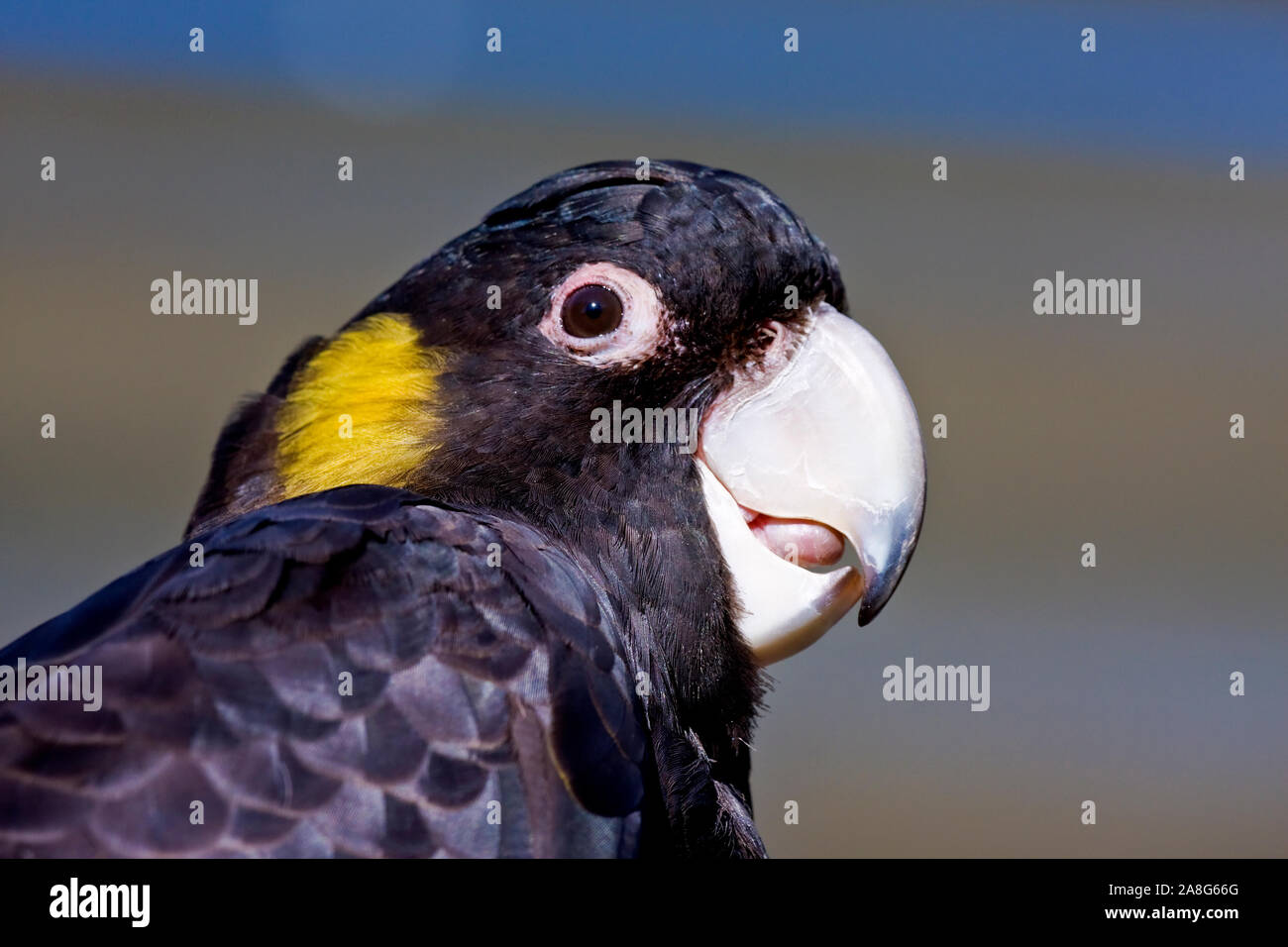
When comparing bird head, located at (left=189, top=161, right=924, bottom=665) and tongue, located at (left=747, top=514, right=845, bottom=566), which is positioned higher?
bird head, located at (left=189, top=161, right=924, bottom=665)

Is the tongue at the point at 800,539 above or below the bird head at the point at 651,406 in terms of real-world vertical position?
below

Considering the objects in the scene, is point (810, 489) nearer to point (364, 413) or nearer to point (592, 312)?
point (592, 312)

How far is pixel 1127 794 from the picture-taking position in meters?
9.52

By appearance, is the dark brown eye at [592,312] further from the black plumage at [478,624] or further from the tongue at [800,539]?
the tongue at [800,539]

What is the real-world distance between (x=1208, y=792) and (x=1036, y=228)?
5.24 m

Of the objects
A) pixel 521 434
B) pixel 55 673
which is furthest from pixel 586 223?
pixel 55 673

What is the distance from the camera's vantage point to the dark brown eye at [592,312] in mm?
Answer: 2447

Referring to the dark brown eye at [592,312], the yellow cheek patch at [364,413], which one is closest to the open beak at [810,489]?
the dark brown eye at [592,312]

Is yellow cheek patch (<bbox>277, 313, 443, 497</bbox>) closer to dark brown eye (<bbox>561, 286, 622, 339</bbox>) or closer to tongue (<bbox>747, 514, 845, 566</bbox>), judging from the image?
dark brown eye (<bbox>561, 286, 622, 339</bbox>)

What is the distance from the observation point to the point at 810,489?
238cm

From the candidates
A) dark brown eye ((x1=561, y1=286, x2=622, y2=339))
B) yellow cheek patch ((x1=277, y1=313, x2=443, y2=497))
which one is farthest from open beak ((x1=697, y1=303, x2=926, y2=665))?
yellow cheek patch ((x1=277, y1=313, x2=443, y2=497))

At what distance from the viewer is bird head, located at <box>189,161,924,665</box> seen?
2.38 metres

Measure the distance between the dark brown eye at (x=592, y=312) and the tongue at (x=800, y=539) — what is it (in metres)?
0.52
